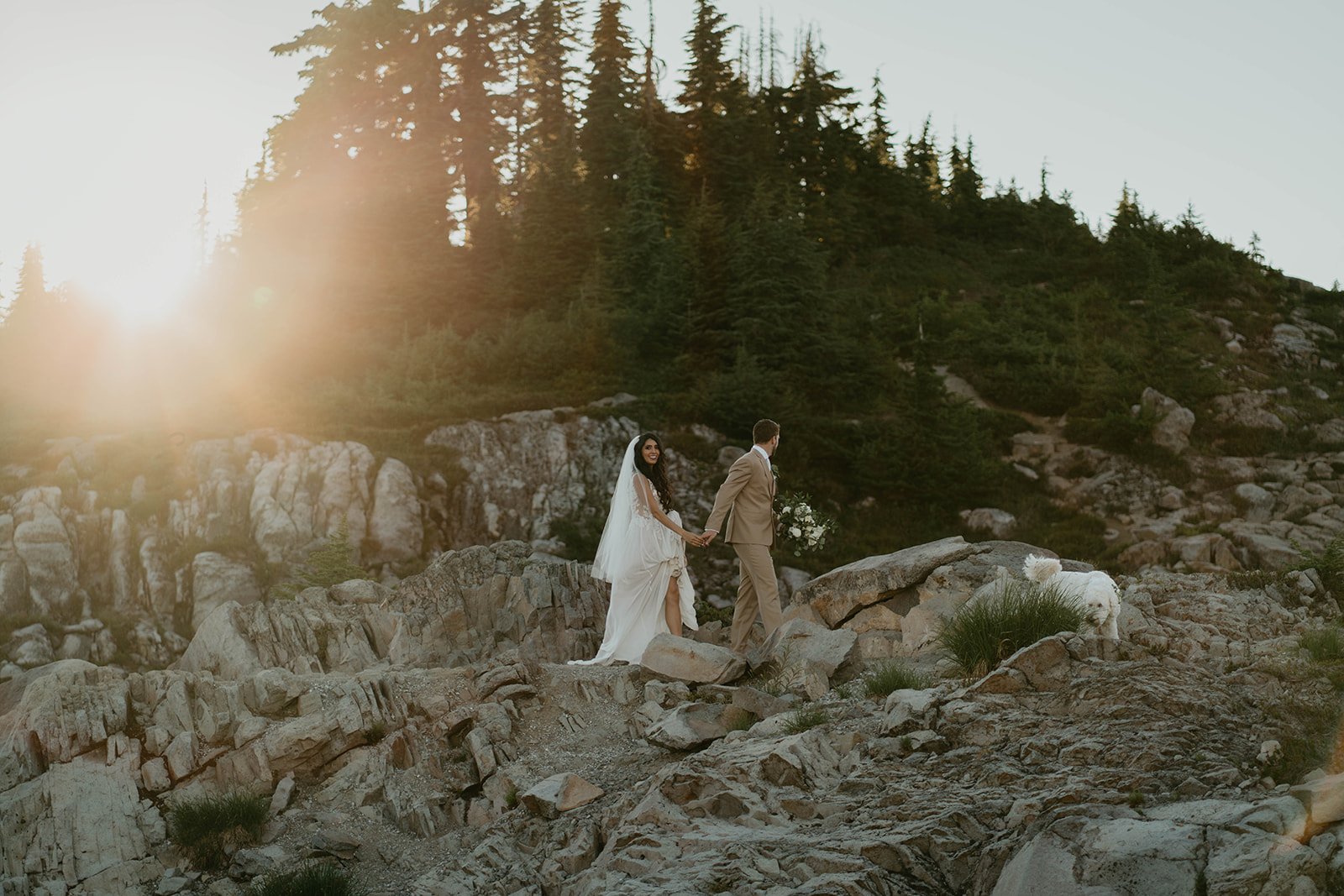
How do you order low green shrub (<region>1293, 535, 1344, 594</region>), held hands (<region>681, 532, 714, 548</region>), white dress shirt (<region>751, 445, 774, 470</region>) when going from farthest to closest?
low green shrub (<region>1293, 535, 1344, 594</region>) → white dress shirt (<region>751, 445, 774, 470</region>) → held hands (<region>681, 532, 714, 548</region>)

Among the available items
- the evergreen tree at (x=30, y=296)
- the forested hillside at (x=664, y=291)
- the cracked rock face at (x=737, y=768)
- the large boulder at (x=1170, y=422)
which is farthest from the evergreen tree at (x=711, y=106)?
the cracked rock face at (x=737, y=768)

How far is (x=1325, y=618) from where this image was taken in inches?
431

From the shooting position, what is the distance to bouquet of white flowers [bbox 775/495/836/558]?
659 inches

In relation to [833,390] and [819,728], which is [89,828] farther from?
[833,390]

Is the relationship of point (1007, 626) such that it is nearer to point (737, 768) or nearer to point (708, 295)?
point (737, 768)

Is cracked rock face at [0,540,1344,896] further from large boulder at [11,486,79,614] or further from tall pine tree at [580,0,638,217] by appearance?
tall pine tree at [580,0,638,217]

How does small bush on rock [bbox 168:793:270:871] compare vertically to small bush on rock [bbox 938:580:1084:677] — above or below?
below

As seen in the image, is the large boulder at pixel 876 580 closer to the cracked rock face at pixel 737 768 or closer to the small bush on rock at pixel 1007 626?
the cracked rock face at pixel 737 768

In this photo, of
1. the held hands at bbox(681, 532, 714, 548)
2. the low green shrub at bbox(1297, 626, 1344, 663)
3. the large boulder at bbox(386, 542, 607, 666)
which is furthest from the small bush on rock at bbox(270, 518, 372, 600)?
the low green shrub at bbox(1297, 626, 1344, 663)

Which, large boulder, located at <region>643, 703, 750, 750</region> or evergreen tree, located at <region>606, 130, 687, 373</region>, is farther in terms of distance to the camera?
evergreen tree, located at <region>606, 130, 687, 373</region>

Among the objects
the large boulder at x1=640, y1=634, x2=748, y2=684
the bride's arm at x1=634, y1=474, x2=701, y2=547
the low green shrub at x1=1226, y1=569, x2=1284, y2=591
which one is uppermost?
the bride's arm at x1=634, y1=474, x2=701, y2=547

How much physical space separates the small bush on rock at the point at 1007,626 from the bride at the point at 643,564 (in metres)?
4.01

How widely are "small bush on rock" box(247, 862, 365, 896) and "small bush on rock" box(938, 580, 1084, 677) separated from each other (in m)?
5.08

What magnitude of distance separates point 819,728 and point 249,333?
22913 mm
